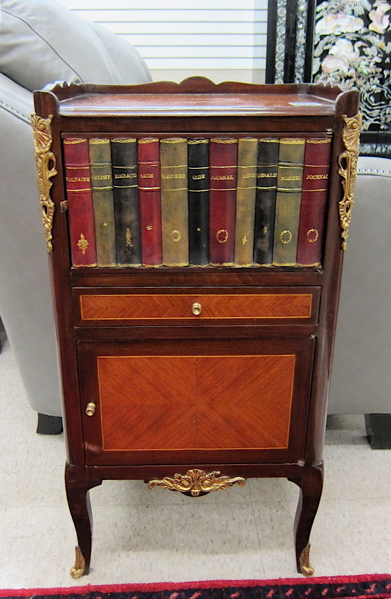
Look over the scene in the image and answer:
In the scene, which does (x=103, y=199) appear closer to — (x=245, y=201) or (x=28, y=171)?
(x=245, y=201)

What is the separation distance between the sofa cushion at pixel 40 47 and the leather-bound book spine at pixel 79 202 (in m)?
0.55

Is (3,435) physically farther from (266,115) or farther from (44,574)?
(266,115)

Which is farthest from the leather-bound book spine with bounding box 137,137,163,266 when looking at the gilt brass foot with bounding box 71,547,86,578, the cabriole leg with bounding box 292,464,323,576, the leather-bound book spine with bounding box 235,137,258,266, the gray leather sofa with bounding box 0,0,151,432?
the gilt brass foot with bounding box 71,547,86,578

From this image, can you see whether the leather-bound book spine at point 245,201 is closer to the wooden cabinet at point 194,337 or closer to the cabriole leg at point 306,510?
the wooden cabinet at point 194,337

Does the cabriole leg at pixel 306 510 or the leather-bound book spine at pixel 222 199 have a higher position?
the leather-bound book spine at pixel 222 199

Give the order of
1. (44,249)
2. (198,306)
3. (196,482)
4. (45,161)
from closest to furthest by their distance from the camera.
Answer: (45,161)
(198,306)
(196,482)
(44,249)

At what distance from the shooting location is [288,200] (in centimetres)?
86

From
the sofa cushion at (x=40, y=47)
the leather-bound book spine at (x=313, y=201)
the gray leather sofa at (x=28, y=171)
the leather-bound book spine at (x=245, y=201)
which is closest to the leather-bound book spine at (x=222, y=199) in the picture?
the leather-bound book spine at (x=245, y=201)

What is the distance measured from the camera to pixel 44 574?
1.13 m

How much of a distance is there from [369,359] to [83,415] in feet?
2.57

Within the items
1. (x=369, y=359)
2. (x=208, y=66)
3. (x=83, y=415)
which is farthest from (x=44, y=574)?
(x=208, y=66)

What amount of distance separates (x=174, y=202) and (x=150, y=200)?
41 mm

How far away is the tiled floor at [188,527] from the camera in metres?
1.15

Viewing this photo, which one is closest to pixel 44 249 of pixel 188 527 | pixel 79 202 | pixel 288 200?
pixel 79 202
